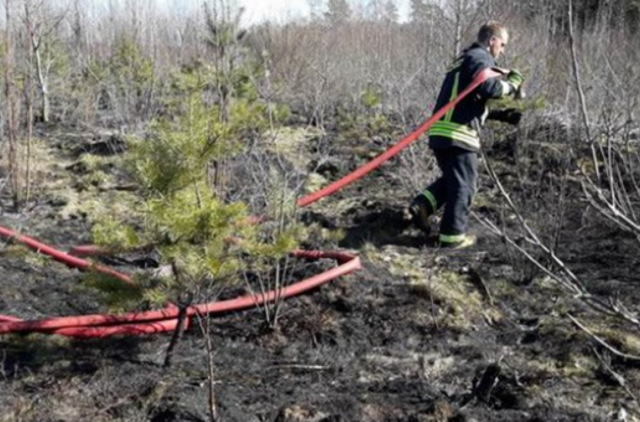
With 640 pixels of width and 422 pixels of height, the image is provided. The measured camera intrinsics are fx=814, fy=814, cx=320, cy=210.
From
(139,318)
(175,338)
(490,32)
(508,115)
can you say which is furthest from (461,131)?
(175,338)

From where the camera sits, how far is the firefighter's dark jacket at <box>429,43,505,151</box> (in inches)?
202

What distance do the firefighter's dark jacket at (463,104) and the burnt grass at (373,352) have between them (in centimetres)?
73

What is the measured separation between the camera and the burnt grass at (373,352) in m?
3.09

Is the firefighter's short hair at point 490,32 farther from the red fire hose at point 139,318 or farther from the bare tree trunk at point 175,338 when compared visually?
the bare tree trunk at point 175,338

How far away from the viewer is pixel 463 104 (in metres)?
5.23

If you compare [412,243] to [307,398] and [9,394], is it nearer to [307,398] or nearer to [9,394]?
[307,398]

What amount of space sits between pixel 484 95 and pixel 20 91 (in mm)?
4340

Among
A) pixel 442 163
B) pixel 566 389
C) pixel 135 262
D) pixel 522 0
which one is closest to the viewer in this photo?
pixel 566 389

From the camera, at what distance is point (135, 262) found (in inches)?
197

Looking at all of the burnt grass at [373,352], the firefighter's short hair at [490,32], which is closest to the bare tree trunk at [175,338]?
the burnt grass at [373,352]

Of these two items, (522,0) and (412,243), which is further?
(522,0)

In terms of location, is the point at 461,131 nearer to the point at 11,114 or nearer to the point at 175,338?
the point at 175,338

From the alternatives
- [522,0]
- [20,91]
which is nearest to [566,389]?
[20,91]

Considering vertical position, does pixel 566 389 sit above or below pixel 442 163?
below
